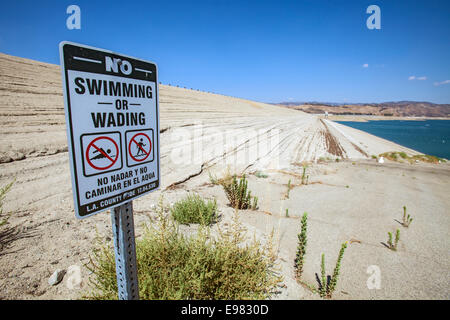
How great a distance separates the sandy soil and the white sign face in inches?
63.8

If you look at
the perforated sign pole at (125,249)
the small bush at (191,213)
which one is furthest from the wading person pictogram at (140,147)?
the small bush at (191,213)

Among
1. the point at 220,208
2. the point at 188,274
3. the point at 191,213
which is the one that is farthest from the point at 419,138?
the point at 188,274

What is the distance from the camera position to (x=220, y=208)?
452 cm

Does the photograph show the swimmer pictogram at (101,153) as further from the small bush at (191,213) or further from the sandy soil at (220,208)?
the small bush at (191,213)

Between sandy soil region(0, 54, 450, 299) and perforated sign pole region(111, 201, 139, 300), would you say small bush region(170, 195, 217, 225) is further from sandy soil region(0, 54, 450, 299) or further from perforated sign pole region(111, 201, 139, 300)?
perforated sign pole region(111, 201, 139, 300)

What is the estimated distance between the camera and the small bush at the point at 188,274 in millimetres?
2045

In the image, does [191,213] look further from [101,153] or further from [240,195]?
[101,153]

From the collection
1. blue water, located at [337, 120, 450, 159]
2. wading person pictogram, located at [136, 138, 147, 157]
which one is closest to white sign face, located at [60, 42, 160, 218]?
wading person pictogram, located at [136, 138, 147, 157]

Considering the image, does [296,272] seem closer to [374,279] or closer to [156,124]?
[374,279]

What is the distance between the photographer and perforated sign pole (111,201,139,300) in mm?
1301

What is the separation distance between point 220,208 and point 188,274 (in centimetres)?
237

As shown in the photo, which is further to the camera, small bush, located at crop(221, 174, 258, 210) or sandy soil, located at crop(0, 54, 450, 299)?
small bush, located at crop(221, 174, 258, 210)

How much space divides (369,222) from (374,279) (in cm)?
186
